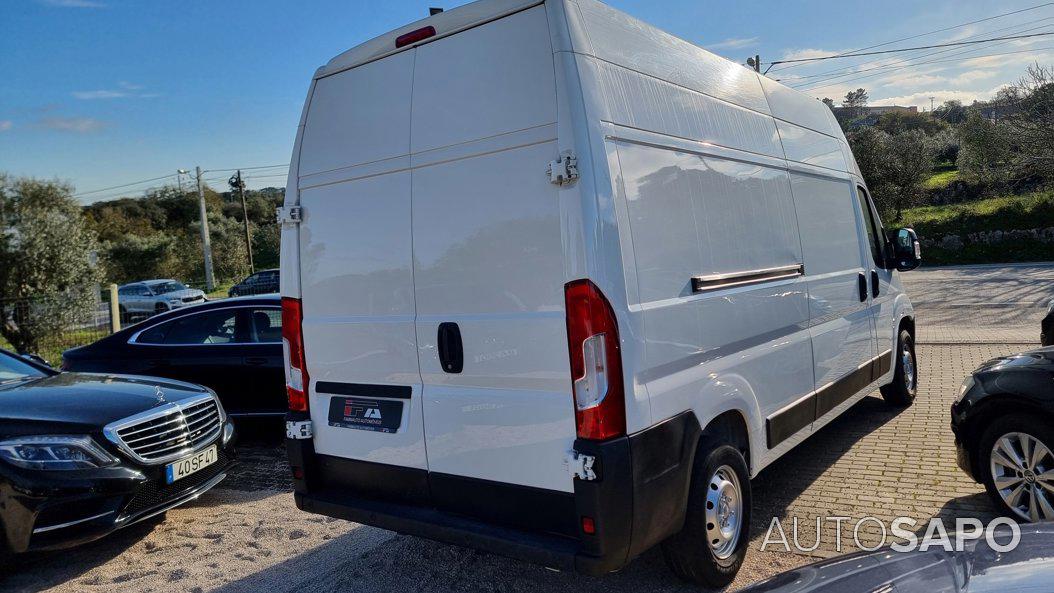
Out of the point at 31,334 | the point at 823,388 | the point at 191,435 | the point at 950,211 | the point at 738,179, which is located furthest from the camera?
the point at 950,211

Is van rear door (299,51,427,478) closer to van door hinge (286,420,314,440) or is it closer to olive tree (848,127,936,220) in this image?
van door hinge (286,420,314,440)

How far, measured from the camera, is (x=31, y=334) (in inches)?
565

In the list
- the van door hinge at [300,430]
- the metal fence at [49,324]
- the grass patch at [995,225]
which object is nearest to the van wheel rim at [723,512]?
the van door hinge at [300,430]

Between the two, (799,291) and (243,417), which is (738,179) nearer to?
(799,291)

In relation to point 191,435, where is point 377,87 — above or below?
above

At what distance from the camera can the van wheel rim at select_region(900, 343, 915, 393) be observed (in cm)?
681

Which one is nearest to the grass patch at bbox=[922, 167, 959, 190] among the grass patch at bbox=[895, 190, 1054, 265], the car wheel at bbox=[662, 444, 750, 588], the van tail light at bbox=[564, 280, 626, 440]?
the grass patch at bbox=[895, 190, 1054, 265]

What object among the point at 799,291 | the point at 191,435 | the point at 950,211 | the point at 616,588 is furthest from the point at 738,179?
the point at 950,211

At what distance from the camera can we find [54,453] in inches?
171

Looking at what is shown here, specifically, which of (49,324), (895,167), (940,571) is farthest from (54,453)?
(895,167)

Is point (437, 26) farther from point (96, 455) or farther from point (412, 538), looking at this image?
point (96, 455)

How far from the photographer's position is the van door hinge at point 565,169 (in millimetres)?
2883

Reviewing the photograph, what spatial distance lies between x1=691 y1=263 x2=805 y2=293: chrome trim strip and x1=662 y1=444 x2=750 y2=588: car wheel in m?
0.78

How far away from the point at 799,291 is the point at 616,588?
2147 mm
